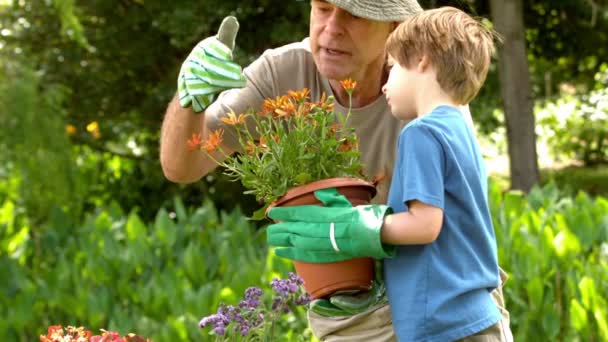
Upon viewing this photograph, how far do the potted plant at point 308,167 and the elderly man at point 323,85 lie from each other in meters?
0.13

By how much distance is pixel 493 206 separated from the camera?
4.39 m

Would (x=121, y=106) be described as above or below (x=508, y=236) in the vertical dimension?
above

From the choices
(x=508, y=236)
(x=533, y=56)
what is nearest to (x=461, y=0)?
(x=508, y=236)

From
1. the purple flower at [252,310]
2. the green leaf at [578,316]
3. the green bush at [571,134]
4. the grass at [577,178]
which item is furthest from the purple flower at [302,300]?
the green bush at [571,134]

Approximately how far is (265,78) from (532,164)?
14.2 feet

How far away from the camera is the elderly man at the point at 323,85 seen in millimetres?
2262

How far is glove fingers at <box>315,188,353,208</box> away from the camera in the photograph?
1999mm

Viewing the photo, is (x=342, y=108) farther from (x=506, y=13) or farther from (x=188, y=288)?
(x=506, y=13)

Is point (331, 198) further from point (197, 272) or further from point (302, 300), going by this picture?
point (197, 272)

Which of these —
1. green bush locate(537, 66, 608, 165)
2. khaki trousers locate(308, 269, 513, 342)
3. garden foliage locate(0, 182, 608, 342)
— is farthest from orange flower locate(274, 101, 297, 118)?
green bush locate(537, 66, 608, 165)

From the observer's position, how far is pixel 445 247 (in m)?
1.96

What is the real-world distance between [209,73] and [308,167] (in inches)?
15.1

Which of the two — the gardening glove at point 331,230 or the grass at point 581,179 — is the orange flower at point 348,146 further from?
the grass at point 581,179

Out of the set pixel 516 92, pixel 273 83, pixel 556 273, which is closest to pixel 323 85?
pixel 273 83
